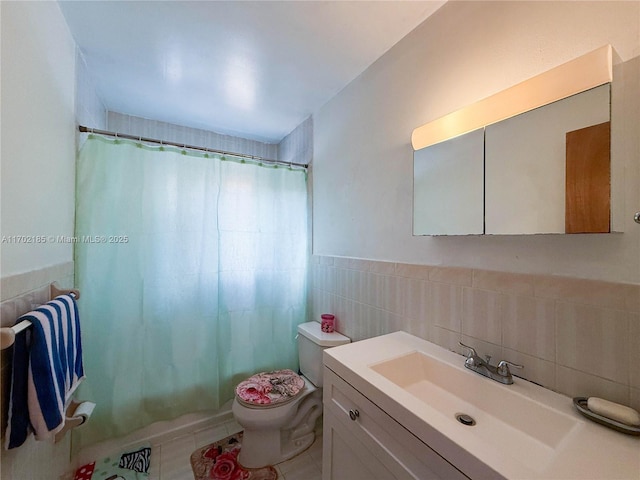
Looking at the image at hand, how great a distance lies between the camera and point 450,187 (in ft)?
3.66

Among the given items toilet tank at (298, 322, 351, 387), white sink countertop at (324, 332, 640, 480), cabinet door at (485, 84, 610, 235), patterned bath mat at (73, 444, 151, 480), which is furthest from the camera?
toilet tank at (298, 322, 351, 387)

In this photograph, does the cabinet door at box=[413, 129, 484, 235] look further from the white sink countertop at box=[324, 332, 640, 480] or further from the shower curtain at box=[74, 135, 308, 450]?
the shower curtain at box=[74, 135, 308, 450]

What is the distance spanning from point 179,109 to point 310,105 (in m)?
1.03

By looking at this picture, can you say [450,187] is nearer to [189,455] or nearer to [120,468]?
[189,455]

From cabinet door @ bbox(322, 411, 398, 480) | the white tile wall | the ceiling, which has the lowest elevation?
cabinet door @ bbox(322, 411, 398, 480)

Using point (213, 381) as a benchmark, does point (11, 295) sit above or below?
above

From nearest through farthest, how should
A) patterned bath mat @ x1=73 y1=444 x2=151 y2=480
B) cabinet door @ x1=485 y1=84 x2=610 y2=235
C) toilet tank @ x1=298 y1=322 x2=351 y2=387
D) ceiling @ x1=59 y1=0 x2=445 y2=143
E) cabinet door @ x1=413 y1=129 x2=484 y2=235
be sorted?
1. cabinet door @ x1=485 y1=84 x2=610 y2=235
2. cabinet door @ x1=413 y1=129 x2=484 y2=235
3. ceiling @ x1=59 y1=0 x2=445 y2=143
4. patterned bath mat @ x1=73 y1=444 x2=151 y2=480
5. toilet tank @ x1=298 y1=322 x2=351 y2=387

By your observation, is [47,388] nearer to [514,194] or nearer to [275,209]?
[275,209]

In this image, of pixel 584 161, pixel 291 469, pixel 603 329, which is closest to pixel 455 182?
pixel 584 161

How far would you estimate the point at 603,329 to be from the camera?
2.42 feet

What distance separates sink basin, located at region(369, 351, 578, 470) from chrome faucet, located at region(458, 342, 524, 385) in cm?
2

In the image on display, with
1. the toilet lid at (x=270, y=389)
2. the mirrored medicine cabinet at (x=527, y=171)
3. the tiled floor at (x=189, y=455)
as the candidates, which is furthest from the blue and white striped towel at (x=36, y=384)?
the mirrored medicine cabinet at (x=527, y=171)

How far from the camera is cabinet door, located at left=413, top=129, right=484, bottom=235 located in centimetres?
102

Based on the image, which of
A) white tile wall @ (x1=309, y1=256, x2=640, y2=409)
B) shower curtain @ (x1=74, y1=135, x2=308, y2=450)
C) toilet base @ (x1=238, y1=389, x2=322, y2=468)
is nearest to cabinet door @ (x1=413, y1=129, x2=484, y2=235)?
white tile wall @ (x1=309, y1=256, x2=640, y2=409)
